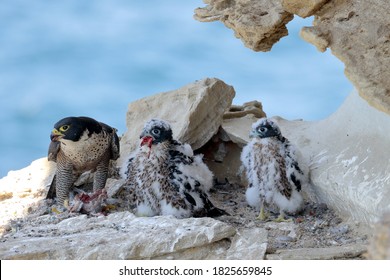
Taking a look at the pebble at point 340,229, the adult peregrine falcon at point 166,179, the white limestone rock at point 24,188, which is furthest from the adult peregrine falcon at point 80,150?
the pebble at point 340,229

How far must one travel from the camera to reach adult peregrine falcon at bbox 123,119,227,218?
568 cm

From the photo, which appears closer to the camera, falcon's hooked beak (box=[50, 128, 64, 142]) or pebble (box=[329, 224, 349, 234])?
pebble (box=[329, 224, 349, 234])

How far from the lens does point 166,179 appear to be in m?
5.71

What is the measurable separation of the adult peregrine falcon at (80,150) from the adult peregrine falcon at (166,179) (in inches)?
24.7

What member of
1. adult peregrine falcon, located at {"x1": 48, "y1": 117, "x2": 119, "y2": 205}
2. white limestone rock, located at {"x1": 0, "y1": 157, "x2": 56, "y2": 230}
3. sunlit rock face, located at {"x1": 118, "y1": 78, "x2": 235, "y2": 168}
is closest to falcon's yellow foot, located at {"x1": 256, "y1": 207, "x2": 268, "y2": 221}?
sunlit rock face, located at {"x1": 118, "y1": 78, "x2": 235, "y2": 168}

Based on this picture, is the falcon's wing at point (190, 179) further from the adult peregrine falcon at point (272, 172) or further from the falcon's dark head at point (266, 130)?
the falcon's dark head at point (266, 130)

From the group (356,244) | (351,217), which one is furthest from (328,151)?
(356,244)

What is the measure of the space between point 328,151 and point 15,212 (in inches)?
116

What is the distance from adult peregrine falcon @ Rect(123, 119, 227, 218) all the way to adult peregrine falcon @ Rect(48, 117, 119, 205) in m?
0.63

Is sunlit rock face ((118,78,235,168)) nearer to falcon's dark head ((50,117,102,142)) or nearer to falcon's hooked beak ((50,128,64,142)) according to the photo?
falcon's dark head ((50,117,102,142))

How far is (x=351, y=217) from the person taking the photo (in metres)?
5.74

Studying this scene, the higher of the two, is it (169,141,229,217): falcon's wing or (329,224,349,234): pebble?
(169,141,229,217): falcon's wing
